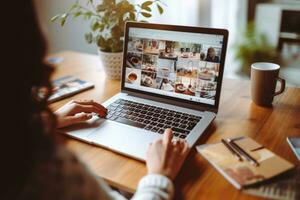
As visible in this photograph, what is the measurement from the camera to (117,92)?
1.29 meters

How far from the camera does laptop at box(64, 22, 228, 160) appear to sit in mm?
952

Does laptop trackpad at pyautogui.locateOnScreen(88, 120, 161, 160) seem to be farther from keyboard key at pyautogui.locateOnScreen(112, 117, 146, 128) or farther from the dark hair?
the dark hair

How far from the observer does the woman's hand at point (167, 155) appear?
76 cm

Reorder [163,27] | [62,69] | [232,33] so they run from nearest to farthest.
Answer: [163,27], [62,69], [232,33]

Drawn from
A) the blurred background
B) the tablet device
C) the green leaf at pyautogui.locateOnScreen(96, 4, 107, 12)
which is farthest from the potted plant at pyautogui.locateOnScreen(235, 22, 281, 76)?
the tablet device

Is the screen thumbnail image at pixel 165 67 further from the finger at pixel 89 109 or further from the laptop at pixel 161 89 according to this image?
the finger at pixel 89 109

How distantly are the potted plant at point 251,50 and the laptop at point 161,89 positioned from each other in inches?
84.1

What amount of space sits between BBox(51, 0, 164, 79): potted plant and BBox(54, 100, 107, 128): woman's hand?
358 millimetres

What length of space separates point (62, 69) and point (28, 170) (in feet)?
3.72

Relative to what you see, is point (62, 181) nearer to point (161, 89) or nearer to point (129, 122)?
point (129, 122)

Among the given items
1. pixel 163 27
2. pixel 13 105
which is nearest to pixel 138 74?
pixel 163 27

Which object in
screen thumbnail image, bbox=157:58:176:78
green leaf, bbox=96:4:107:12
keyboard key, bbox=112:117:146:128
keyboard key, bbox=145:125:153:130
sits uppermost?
green leaf, bbox=96:4:107:12

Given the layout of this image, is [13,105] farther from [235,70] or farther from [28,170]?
[235,70]

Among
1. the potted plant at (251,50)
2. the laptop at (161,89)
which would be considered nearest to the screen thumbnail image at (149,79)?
the laptop at (161,89)
